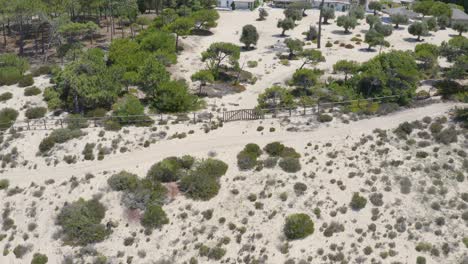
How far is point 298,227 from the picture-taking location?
36.5 m

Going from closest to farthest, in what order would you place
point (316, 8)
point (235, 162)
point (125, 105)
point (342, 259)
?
1. point (342, 259)
2. point (235, 162)
3. point (125, 105)
4. point (316, 8)

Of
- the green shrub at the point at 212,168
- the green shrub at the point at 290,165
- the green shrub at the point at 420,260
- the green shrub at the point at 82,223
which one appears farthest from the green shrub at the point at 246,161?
the green shrub at the point at 420,260

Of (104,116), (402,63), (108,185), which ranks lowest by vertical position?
(108,185)

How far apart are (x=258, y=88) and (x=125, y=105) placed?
74.5ft

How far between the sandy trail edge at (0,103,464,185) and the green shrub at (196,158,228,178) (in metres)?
2.88

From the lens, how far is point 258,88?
67375mm

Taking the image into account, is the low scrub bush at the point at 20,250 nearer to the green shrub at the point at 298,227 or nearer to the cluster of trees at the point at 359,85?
the green shrub at the point at 298,227

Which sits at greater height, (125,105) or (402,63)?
(402,63)

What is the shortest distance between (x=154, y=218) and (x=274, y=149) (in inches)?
591

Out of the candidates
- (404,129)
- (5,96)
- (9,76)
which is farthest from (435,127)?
(9,76)

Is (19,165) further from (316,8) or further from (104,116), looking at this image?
(316,8)

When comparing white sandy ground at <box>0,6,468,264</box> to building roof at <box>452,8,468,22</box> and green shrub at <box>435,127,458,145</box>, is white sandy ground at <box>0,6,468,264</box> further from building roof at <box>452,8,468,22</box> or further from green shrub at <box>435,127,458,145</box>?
building roof at <box>452,8,468,22</box>

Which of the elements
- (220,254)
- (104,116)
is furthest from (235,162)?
(104,116)

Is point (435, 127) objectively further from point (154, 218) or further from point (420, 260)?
point (154, 218)
